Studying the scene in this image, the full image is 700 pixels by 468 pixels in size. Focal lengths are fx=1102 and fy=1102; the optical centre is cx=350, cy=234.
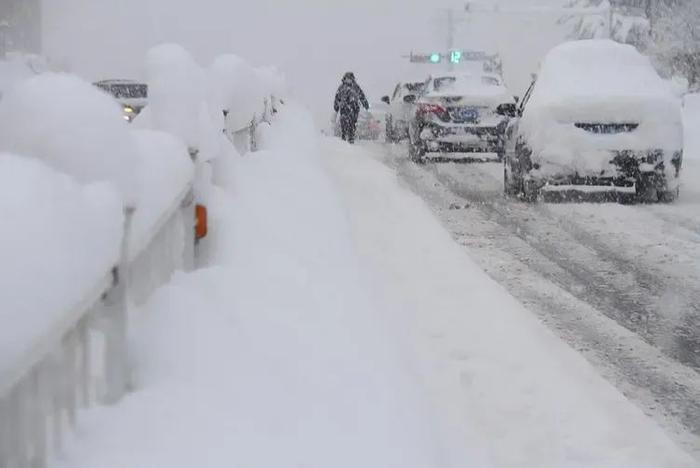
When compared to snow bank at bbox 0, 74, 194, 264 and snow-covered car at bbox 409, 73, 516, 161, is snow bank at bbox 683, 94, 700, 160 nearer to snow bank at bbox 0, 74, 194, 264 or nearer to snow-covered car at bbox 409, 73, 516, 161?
snow-covered car at bbox 409, 73, 516, 161

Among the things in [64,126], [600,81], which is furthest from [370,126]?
[64,126]

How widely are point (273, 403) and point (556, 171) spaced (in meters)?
9.58

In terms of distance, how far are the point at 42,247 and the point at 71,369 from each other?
2.34 ft

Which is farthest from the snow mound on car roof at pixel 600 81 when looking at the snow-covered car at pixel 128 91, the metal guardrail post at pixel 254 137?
the snow-covered car at pixel 128 91

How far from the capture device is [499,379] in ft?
18.4

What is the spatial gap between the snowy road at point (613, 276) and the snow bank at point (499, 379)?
0.59 ft

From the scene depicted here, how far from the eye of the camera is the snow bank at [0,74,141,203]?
256cm

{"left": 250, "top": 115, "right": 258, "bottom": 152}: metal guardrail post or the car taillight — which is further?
the car taillight

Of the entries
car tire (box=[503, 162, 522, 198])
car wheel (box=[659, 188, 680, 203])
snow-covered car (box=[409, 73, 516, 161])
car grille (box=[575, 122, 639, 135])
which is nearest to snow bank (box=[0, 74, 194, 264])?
car grille (box=[575, 122, 639, 135])

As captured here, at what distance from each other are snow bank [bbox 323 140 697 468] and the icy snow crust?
144 inches

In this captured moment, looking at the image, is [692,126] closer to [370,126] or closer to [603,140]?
[370,126]

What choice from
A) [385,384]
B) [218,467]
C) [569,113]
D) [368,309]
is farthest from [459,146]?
[218,467]

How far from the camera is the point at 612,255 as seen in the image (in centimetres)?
950

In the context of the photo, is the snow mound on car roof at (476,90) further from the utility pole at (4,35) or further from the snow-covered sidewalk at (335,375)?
the utility pole at (4,35)
